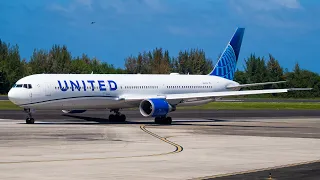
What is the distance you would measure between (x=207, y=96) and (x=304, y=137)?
17.7m

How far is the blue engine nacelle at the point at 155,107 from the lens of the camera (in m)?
52.3

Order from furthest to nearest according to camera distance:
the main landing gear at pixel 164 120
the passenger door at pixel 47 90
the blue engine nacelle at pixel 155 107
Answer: the main landing gear at pixel 164 120 → the blue engine nacelle at pixel 155 107 → the passenger door at pixel 47 90

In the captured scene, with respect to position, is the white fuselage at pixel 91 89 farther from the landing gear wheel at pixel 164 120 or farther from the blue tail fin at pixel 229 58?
the blue tail fin at pixel 229 58

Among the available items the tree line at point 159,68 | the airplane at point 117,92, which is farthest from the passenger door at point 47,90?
the tree line at point 159,68

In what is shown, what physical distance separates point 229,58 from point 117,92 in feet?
49.0

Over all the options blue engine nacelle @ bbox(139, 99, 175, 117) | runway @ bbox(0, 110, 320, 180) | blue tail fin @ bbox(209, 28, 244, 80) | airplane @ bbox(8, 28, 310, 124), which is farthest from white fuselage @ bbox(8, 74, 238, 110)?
runway @ bbox(0, 110, 320, 180)

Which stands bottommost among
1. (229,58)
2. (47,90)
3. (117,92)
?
(117,92)

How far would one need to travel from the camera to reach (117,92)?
54562mm

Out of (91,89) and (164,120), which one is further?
Answer: (164,120)

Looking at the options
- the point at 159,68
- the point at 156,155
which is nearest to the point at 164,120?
the point at 156,155

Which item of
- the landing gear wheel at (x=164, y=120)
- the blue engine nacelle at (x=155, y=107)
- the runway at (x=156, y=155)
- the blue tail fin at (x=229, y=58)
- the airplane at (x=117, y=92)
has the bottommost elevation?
the runway at (x=156, y=155)

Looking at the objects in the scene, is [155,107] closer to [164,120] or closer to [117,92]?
[164,120]

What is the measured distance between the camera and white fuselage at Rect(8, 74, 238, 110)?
164ft

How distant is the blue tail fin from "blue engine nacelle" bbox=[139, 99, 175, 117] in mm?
11842
